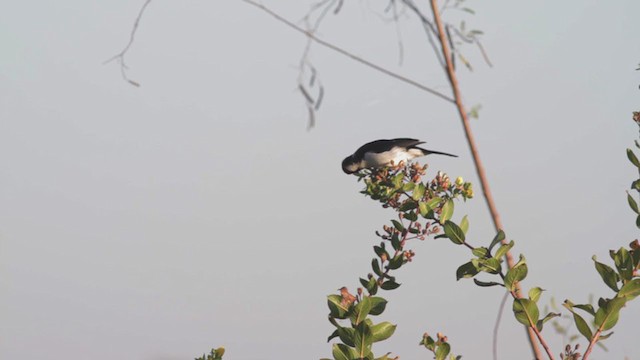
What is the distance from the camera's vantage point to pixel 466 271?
8.80 ft

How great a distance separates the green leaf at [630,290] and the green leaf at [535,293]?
250 mm

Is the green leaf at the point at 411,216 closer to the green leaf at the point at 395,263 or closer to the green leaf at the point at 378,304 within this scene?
the green leaf at the point at 395,263

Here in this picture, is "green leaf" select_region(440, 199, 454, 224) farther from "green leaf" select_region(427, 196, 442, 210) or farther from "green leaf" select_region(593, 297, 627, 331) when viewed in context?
"green leaf" select_region(593, 297, 627, 331)

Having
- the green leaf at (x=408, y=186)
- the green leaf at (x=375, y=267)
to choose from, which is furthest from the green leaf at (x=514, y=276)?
the green leaf at (x=408, y=186)

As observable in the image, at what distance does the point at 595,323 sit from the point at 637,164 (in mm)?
643

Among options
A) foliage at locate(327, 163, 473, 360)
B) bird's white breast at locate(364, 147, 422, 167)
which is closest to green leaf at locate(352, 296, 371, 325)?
foliage at locate(327, 163, 473, 360)

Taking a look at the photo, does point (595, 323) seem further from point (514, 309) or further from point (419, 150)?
point (419, 150)

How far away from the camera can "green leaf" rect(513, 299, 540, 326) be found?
259 cm

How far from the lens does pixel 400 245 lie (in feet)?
11.1

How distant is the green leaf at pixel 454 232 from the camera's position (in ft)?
9.14

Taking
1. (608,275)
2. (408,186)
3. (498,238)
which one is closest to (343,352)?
(498,238)

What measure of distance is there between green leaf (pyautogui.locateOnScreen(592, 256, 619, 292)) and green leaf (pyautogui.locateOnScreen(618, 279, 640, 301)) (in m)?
0.04

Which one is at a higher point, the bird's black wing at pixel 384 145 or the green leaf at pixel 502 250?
the bird's black wing at pixel 384 145

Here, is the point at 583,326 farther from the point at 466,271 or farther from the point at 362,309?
the point at 362,309
